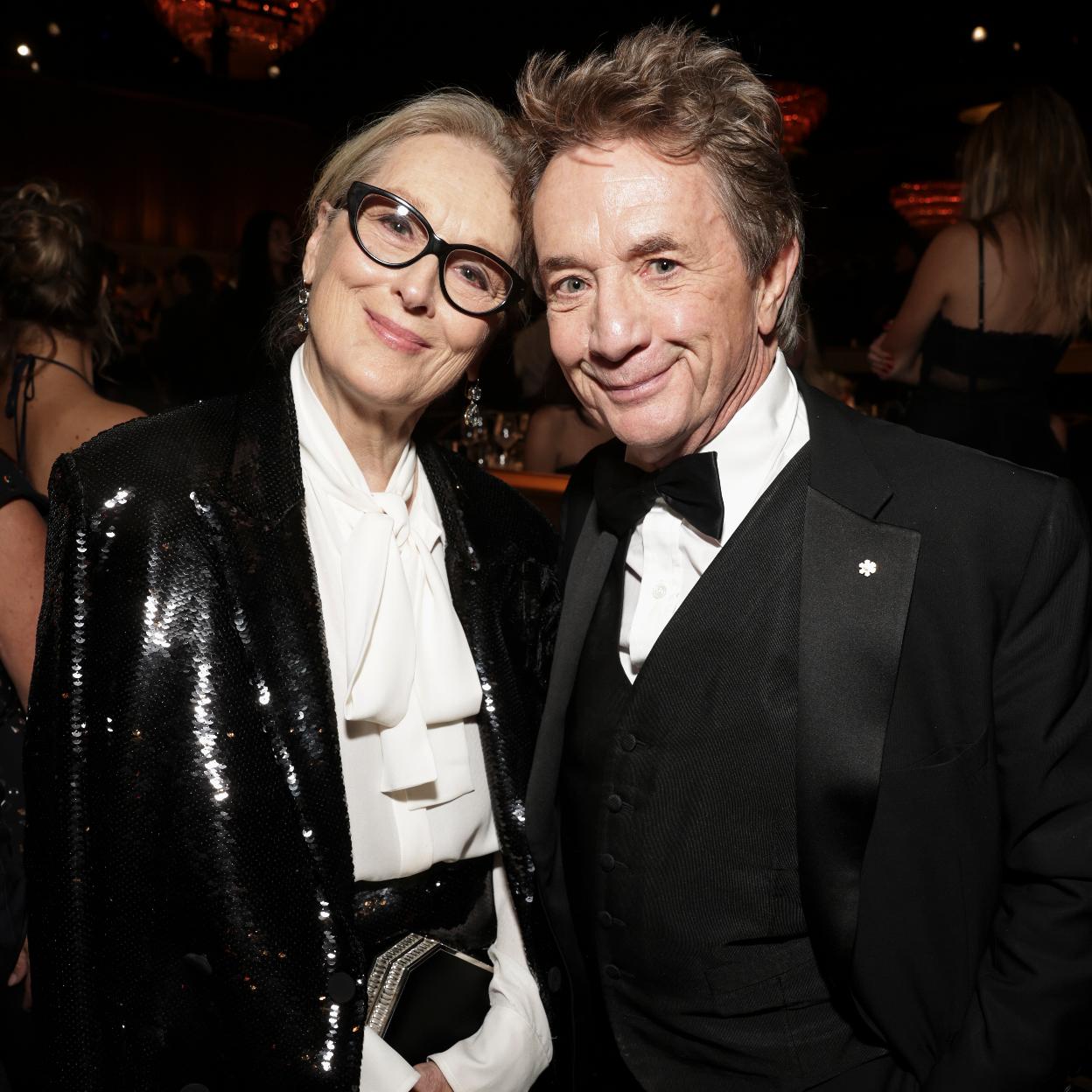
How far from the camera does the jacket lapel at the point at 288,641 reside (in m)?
1.45

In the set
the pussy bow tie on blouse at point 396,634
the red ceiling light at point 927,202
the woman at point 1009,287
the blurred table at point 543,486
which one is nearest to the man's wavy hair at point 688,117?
the pussy bow tie on blouse at point 396,634

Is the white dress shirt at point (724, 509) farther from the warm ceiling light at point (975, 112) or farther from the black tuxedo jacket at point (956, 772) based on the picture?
the warm ceiling light at point (975, 112)

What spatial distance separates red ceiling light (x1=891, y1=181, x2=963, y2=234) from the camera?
7586mm

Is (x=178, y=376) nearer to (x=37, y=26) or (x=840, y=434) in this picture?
(x=840, y=434)

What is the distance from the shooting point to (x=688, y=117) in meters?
1.45

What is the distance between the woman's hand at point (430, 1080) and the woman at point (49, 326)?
1.69m

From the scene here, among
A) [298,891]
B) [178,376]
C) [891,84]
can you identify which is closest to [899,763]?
[298,891]

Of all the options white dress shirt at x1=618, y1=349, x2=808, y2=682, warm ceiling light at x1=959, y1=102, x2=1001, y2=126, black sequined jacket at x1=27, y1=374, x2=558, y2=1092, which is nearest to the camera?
black sequined jacket at x1=27, y1=374, x2=558, y2=1092

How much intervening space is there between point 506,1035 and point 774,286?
1216 mm

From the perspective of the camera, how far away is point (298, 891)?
1451 mm

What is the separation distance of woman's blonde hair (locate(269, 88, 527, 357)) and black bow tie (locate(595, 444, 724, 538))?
0.39 m

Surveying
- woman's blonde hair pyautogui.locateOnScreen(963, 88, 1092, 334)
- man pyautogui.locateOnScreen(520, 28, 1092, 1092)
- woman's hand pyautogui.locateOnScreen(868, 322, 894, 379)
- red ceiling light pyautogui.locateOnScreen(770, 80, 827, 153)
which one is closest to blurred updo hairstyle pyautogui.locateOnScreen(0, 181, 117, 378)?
man pyautogui.locateOnScreen(520, 28, 1092, 1092)

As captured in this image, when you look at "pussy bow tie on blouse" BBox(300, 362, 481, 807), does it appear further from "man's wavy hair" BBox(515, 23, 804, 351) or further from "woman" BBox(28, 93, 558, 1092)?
"man's wavy hair" BBox(515, 23, 804, 351)

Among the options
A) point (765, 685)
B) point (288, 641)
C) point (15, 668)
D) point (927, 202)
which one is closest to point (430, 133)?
point (288, 641)
